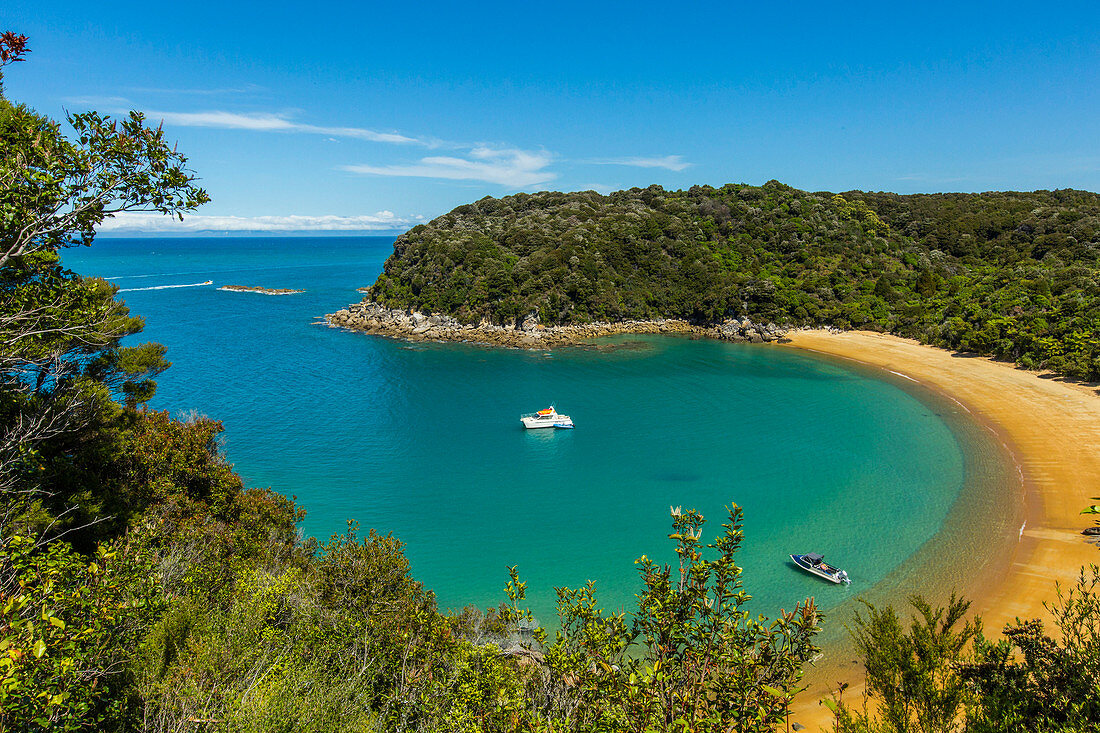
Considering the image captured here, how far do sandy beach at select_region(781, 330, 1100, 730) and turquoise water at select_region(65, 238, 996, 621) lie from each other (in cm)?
302

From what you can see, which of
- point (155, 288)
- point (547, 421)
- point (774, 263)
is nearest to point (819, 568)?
point (547, 421)

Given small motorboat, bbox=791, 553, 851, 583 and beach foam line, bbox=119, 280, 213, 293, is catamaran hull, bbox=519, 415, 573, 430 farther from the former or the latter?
beach foam line, bbox=119, 280, 213, 293

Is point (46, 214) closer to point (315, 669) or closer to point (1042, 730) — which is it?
point (315, 669)

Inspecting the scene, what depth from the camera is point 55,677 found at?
210 inches

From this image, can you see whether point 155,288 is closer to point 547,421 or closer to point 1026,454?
point 547,421

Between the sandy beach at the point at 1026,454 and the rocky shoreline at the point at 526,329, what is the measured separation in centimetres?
944

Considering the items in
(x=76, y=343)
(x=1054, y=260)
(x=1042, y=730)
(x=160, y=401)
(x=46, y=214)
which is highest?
(x=1054, y=260)

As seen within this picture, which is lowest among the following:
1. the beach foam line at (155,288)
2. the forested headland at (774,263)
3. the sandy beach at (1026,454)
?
the beach foam line at (155,288)

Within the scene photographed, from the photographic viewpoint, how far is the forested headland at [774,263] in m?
64.7

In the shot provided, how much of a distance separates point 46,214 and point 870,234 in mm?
99876

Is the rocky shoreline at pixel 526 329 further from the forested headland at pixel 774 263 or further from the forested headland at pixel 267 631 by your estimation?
the forested headland at pixel 267 631

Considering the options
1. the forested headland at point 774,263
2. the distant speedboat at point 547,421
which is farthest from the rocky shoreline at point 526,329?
the distant speedboat at point 547,421

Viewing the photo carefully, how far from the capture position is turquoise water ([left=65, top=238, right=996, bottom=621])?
82.2 feet

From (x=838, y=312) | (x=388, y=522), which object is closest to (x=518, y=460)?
(x=388, y=522)
